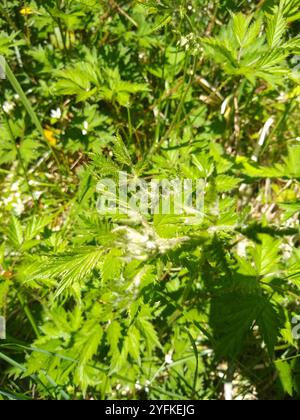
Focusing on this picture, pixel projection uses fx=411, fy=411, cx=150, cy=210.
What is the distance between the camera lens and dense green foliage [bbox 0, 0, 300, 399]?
1320mm

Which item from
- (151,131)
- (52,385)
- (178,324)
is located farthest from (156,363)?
(151,131)

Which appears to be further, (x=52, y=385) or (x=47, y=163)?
(x=47, y=163)

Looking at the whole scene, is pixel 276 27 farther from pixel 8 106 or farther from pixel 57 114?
pixel 8 106

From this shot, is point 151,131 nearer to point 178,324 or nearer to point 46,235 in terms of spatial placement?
point 46,235

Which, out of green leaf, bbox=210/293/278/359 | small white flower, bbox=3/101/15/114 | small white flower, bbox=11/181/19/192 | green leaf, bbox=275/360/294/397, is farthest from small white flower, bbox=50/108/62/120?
green leaf, bbox=275/360/294/397

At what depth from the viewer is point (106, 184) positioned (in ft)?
4.21

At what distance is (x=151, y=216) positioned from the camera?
142cm

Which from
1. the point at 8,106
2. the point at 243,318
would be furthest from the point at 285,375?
the point at 8,106

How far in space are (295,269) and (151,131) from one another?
1220mm

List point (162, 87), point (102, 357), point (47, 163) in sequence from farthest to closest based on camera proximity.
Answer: point (47, 163) < point (162, 87) < point (102, 357)

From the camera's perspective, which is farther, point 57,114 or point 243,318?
point 57,114

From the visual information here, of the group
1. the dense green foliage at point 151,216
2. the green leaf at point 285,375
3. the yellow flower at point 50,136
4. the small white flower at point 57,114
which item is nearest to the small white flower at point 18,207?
the dense green foliage at point 151,216

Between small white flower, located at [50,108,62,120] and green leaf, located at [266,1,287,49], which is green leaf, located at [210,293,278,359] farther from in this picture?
small white flower, located at [50,108,62,120]
